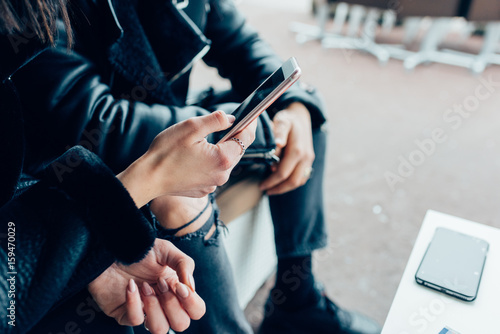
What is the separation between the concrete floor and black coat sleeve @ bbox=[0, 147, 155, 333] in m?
0.63

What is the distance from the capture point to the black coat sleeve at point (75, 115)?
67 centimetres

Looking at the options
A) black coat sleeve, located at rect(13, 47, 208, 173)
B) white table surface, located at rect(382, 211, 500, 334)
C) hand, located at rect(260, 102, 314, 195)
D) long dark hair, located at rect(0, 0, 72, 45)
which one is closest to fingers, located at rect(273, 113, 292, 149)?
hand, located at rect(260, 102, 314, 195)

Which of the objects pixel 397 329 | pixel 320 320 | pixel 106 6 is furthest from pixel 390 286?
pixel 106 6

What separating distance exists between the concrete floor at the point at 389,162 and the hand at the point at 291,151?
448mm

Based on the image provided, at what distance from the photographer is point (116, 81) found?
829 mm

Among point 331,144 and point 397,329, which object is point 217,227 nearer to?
point 397,329

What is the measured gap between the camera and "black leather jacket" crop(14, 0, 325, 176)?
2.24ft

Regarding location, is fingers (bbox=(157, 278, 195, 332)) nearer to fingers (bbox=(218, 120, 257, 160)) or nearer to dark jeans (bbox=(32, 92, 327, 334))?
dark jeans (bbox=(32, 92, 327, 334))

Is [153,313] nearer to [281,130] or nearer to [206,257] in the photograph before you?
[206,257]

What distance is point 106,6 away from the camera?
0.71 meters

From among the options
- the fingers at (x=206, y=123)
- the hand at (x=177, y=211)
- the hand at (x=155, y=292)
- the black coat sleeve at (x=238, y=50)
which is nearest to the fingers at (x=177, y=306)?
the hand at (x=155, y=292)

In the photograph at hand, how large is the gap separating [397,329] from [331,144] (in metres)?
1.38

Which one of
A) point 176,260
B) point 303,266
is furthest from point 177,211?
point 303,266

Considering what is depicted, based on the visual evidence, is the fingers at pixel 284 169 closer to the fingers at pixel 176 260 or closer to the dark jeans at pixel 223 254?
the dark jeans at pixel 223 254
